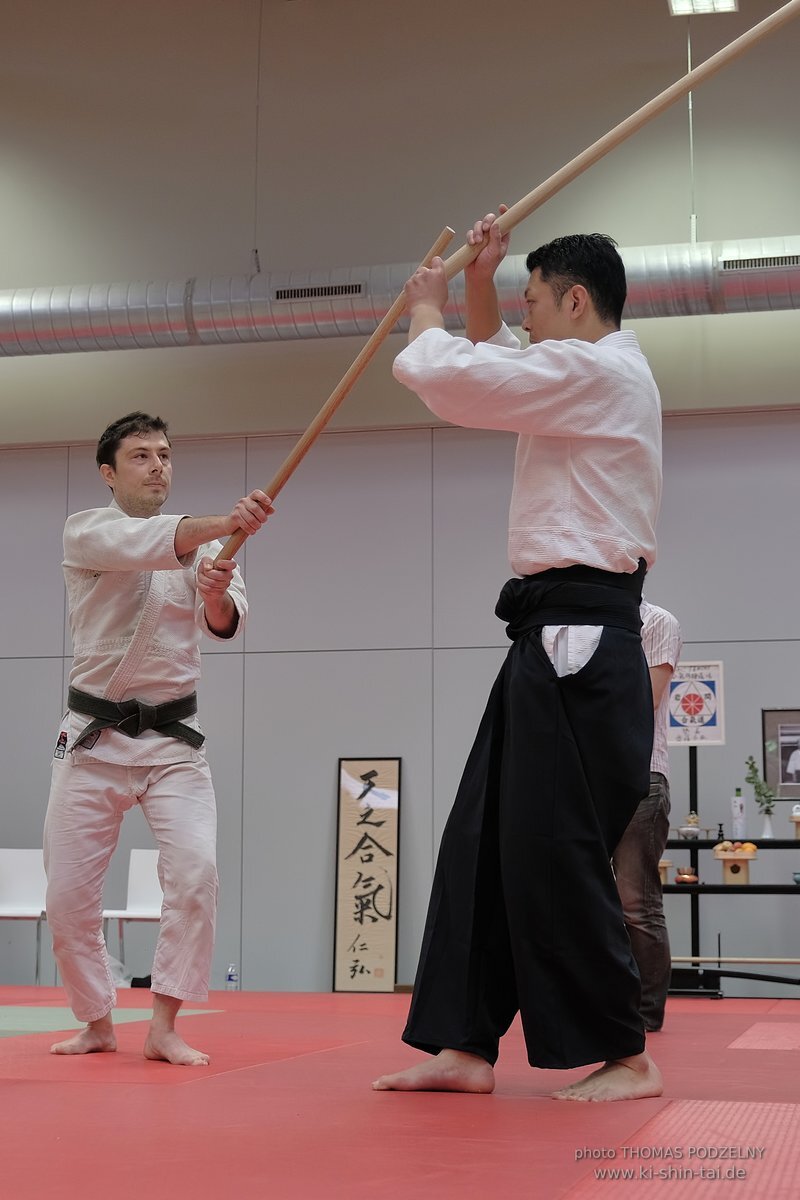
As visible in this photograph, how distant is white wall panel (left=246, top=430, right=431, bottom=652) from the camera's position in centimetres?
A: 742

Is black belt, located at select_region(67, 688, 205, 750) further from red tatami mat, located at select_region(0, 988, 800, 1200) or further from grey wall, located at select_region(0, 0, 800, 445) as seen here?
grey wall, located at select_region(0, 0, 800, 445)

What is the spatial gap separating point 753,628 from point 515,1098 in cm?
527

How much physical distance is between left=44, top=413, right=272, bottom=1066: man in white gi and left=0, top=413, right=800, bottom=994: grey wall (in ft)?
14.1

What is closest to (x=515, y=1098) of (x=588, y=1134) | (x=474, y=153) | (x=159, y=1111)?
(x=588, y=1134)

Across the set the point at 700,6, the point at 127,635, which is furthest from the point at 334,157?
the point at 127,635

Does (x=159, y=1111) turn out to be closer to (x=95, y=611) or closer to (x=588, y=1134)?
(x=588, y=1134)

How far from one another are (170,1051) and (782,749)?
15.5ft

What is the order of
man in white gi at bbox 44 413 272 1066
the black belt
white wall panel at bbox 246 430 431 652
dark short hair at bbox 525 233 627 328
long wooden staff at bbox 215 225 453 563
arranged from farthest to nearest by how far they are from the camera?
white wall panel at bbox 246 430 431 652 → the black belt → man in white gi at bbox 44 413 272 1066 → long wooden staff at bbox 215 225 453 563 → dark short hair at bbox 525 233 627 328

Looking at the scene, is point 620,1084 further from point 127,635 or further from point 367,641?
point 367,641

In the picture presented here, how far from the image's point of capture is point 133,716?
2.91 m

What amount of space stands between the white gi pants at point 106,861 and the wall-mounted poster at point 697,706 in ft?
12.5

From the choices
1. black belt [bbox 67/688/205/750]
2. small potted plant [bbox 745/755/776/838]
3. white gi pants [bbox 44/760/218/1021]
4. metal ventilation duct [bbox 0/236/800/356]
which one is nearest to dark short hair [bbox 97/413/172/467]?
black belt [bbox 67/688/205/750]

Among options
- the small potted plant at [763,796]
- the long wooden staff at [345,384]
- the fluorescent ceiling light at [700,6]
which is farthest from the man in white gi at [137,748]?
the fluorescent ceiling light at [700,6]

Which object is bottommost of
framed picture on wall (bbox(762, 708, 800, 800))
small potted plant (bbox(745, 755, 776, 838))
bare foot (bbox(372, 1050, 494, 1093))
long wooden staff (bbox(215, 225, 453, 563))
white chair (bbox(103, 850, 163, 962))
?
white chair (bbox(103, 850, 163, 962))
